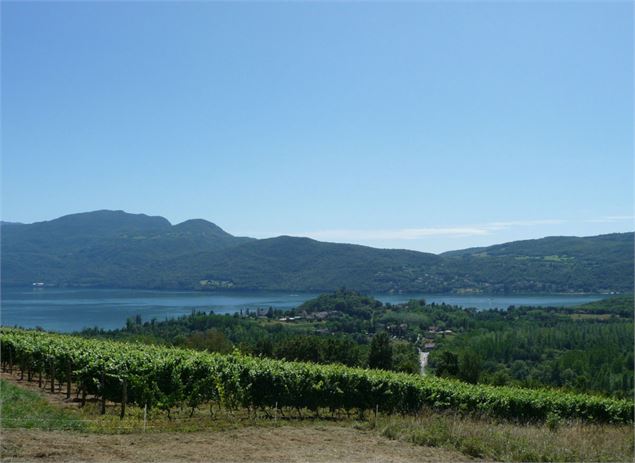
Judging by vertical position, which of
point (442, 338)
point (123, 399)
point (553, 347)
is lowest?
point (553, 347)

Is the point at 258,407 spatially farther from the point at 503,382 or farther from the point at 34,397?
the point at 503,382

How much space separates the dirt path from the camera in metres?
9.70

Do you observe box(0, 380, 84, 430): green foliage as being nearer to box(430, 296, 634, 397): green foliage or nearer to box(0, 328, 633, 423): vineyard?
box(0, 328, 633, 423): vineyard

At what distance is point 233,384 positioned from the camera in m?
16.5

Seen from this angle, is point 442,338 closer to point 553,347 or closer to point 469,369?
point 553,347

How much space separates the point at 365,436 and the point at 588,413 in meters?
18.4

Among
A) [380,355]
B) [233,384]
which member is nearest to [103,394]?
[233,384]

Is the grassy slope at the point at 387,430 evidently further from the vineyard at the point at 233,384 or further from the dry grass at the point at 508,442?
the vineyard at the point at 233,384

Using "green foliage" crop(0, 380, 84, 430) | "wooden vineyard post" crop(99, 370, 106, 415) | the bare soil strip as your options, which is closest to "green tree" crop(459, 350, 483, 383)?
"green foliage" crop(0, 380, 84, 430)

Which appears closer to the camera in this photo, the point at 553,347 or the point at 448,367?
the point at 448,367

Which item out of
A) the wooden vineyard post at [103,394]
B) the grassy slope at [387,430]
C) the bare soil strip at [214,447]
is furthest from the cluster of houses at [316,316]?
the bare soil strip at [214,447]

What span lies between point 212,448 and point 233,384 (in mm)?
5659

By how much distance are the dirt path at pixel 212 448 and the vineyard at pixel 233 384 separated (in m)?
3.49

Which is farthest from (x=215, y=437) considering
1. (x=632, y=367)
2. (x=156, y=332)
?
(x=632, y=367)
